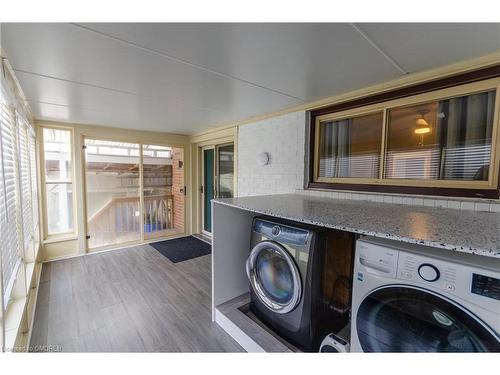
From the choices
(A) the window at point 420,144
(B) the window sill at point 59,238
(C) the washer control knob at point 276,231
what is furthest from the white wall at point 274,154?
(B) the window sill at point 59,238

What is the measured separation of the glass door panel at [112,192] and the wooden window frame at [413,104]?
3230 millimetres

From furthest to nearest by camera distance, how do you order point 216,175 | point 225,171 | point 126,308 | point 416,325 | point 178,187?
point 178,187 → point 216,175 → point 225,171 → point 126,308 → point 416,325

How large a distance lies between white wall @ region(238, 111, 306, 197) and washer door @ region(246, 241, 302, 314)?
3.57 ft

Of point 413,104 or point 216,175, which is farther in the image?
point 216,175

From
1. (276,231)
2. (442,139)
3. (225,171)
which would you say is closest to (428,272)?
(276,231)

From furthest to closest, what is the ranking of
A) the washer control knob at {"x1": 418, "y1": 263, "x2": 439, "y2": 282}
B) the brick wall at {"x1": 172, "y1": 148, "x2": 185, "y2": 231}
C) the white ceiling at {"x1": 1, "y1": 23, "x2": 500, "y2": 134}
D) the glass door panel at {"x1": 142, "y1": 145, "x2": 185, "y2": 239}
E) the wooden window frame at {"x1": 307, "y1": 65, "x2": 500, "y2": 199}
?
the brick wall at {"x1": 172, "y1": 148, "x2": 185, "y2": 231} < the glass door panel at {"x1": 142, "y1": 145, "x2": 185, "y2": 239} < the wooden window frame at {"x1": 307, "y1": 65, "x2": 500, "y2": 199} < the white ceiling at {"x1": 1, "y1": 23, "x2": 500, "y2": 134} < the washer control knob at {"x1": 418, "y1": 263, "x2": 439, "y2": 282}

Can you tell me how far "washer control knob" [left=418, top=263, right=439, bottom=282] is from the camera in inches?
34.9

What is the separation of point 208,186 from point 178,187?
634mm

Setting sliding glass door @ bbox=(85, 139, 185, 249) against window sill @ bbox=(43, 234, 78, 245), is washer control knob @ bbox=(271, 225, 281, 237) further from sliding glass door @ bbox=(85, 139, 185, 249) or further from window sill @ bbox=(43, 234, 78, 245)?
window sill @ bbox=(43, 234, 78, 245)

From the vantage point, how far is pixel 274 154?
→ 2.88m

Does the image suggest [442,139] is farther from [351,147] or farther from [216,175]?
[216,175]

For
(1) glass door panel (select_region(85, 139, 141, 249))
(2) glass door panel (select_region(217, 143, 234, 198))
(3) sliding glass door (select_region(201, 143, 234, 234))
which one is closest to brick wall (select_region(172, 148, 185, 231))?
(3) sliding glass door (select_region(201, 143, 234, 234))

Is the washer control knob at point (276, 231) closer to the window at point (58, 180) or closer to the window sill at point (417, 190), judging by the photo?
the window sill at point (417, 190)
